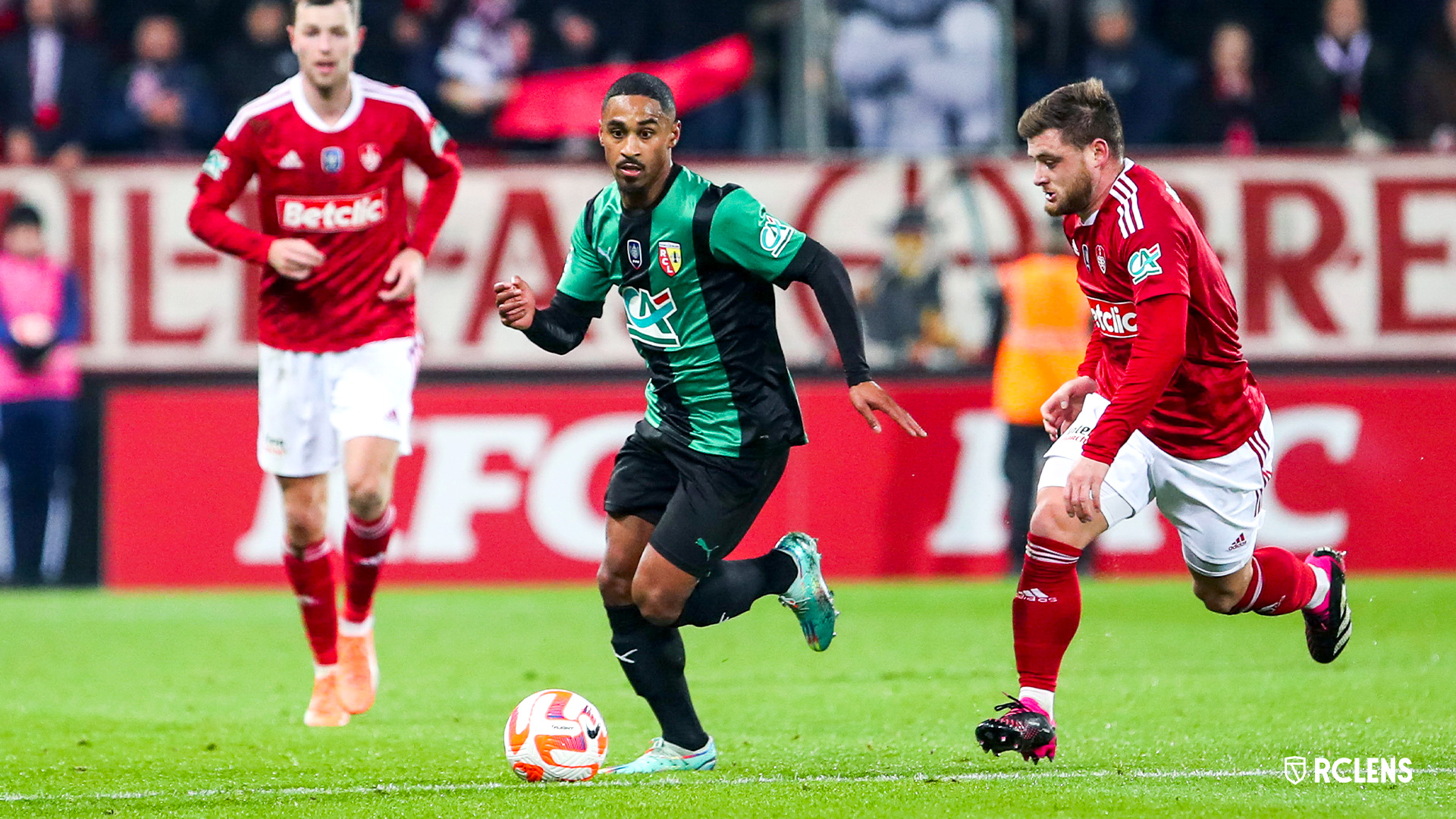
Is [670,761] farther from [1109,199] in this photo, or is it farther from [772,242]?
[1109,199]

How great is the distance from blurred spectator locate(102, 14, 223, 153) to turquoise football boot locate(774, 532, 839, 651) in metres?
8.23

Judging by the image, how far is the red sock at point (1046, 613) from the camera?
213 inches

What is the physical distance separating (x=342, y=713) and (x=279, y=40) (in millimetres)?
7505

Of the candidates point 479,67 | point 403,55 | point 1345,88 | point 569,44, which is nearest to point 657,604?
point 479,67

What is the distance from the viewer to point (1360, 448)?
11852 mm

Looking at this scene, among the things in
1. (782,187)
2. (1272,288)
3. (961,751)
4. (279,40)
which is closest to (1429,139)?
(1272,288)

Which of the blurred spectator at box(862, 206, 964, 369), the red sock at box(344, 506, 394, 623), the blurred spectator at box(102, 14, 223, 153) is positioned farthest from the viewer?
the blurred spectator at box(102, 14, 223, 153)

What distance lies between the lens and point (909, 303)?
482 inches

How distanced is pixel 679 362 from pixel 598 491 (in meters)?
6.27

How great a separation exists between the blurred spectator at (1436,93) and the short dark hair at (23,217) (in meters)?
9.35

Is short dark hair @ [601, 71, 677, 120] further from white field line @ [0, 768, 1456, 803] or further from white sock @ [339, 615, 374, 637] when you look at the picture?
white sock @ [339, 615, 374, 637]

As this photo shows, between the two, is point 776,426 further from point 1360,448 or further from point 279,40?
point 279,40

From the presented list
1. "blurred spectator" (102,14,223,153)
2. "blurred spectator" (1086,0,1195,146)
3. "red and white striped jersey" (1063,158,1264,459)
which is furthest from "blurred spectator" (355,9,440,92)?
"red and white striped jersey" (1063,158,1264,459)

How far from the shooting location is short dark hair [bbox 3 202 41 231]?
11.8m
